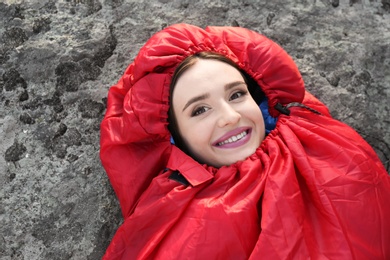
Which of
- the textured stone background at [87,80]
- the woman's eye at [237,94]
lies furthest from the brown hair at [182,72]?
the textured stone background at [87,80]

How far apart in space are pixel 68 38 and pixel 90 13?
19cm

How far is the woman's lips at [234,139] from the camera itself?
1945 millimetres

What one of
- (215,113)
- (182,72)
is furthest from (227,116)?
(182,72)

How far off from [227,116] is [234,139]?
0.12 m

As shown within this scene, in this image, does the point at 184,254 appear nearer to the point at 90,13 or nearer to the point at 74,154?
the point at 74,154

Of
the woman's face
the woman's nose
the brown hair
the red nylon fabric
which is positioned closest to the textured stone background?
the red nylon fabric

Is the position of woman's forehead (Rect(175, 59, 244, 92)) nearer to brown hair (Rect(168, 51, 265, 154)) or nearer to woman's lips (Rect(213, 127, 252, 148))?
brown hair (Rect(168, 51, 265, 154))

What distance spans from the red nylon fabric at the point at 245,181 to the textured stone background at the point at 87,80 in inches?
9.1

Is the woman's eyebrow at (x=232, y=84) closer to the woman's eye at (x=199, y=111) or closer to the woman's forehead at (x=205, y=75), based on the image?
the woman's forehead at (x=205, y=75)

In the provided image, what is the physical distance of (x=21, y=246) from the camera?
211 centimetres

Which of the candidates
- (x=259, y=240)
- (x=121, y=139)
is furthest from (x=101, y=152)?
(x=259, y=240)

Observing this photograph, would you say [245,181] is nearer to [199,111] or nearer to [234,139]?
[234,139]

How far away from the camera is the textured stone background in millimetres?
2180

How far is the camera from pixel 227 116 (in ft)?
6.22
